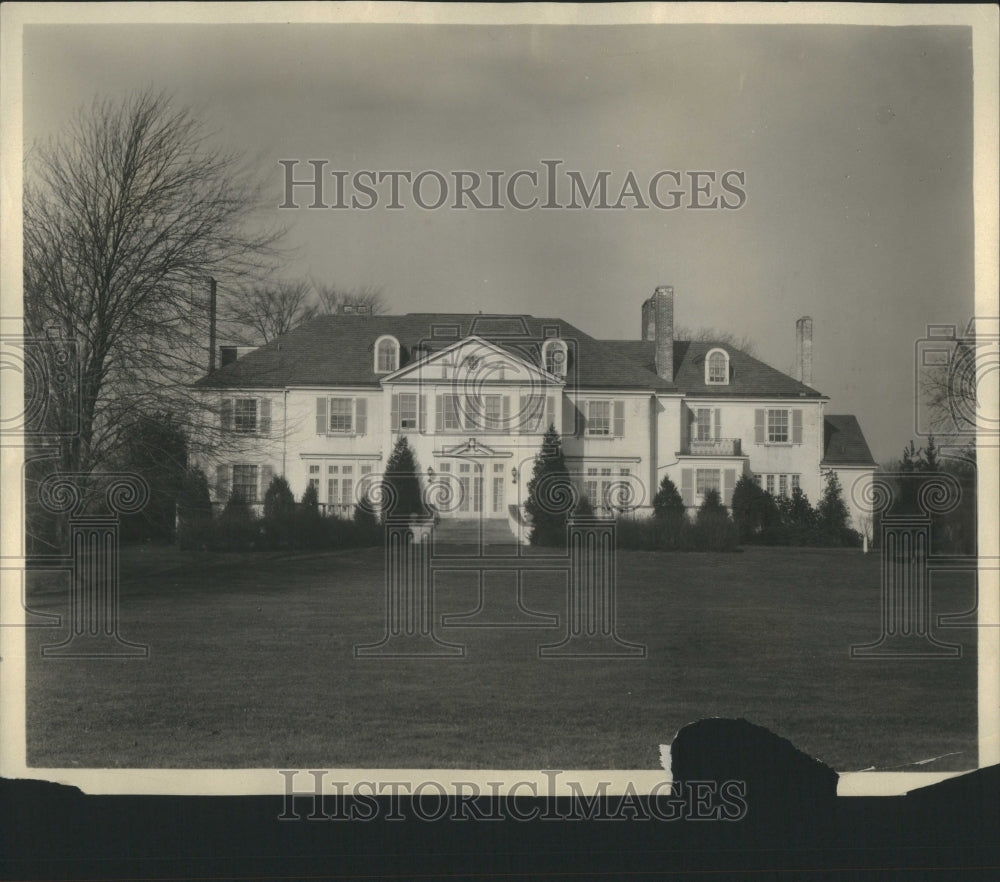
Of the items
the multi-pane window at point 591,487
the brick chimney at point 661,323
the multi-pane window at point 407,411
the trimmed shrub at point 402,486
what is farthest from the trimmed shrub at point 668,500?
the multi-pane window at point 407,411

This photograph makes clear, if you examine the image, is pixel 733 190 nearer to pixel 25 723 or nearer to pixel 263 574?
pixel 263 574

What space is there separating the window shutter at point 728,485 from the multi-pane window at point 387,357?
9.20 feet

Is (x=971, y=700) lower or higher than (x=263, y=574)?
lower

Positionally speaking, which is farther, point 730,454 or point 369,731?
point 730,454

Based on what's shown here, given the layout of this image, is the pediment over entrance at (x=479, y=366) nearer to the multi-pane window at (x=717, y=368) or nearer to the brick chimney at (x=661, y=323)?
the brick chimney at (x=661, y=323)

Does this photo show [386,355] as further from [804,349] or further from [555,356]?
[804,349]

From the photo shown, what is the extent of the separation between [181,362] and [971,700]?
5795 millimetres

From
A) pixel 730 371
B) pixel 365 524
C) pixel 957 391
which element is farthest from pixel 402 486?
pixel 957 391

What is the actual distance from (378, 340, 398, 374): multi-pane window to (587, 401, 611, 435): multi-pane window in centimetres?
158

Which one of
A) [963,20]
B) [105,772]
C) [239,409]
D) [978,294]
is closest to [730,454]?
[978,294]

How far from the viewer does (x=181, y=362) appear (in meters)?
6.58

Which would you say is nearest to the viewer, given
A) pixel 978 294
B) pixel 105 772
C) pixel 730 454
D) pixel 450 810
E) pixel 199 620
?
pixel 450 810

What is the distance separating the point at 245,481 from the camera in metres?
6.73

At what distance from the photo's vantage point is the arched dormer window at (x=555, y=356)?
6324 mm
